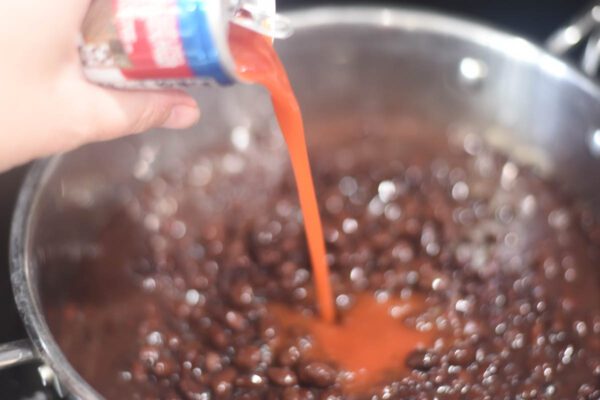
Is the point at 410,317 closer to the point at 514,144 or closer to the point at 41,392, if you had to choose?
the point at 514,144

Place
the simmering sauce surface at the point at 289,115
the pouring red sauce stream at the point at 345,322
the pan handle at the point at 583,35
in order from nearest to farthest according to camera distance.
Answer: the simmering sauce surface at the point at 289,115 < the pouring red sauce stream at the point at 345,322 < the pan handle at the point at 583,35

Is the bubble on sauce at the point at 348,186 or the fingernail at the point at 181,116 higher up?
the bubble on sauce at the point at 348,186

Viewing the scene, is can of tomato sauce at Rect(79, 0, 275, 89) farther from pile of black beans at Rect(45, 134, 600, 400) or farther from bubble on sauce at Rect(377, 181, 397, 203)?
bubble on sauce at Rect(377, 181, 397, 203)

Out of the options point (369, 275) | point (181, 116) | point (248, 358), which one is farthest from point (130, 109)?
point (369, 275)

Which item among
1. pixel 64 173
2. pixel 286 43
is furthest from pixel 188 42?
pixel 286 43

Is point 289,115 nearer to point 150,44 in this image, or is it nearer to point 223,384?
point 150,44

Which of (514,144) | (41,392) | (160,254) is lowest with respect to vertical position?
(41,392)

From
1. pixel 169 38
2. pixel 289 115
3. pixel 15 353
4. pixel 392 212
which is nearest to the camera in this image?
pixel 169 38

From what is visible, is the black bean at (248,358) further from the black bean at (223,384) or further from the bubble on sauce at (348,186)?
the bubble on sauce at (348,186)

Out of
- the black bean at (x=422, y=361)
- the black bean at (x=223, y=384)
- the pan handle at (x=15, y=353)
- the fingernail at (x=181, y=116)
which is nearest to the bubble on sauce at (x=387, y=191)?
the black bean at (x=422, y=361)
